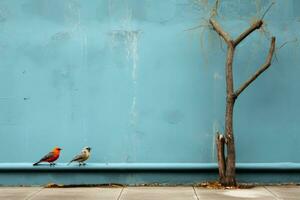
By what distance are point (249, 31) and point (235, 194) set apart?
2.70 meters

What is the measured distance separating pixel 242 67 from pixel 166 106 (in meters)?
1.53

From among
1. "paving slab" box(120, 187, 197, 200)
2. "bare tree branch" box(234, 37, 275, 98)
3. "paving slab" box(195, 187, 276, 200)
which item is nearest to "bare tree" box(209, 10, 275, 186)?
"bare tree branch" box(234, 37, 275, 98)

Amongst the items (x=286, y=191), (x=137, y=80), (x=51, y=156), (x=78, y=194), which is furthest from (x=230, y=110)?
(x=51, y=156)

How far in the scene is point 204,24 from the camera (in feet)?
31.3

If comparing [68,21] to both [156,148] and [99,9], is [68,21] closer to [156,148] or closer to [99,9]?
[99,9]

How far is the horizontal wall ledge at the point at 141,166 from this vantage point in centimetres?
930

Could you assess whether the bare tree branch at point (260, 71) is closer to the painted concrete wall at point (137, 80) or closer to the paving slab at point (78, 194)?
the painted concrete wall at point (137, 80)

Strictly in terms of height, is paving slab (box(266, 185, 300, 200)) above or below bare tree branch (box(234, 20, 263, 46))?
below

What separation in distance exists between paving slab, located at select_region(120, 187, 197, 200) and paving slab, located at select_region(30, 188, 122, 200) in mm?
193

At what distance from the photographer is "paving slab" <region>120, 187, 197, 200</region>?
325 inches

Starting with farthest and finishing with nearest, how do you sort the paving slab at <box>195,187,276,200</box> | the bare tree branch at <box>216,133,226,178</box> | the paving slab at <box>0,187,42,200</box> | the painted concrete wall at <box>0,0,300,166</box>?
the painted concrete wall at <box>0,0,300,166</box>, the bare tree branch at <box>216,133,226,178</box>, the paving slab at <box>0,187,42,200</box>, the paving slab at <box>195,187,276,200</box>

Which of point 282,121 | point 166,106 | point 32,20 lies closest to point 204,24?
point 166,106

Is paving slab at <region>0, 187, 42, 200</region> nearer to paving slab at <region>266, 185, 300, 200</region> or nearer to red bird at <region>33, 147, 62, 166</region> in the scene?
red bird at <region>33, 147, 62, 166</region>

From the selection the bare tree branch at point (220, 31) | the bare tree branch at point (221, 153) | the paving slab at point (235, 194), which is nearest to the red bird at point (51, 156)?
the paving slab at point (235, 194)
